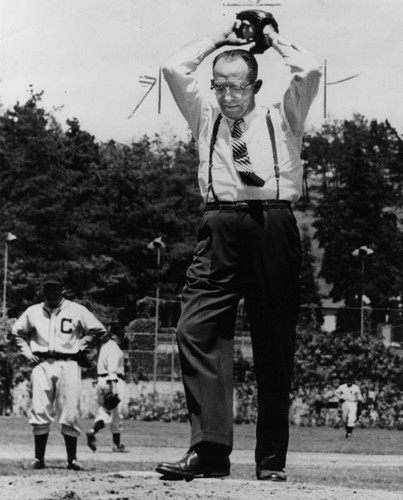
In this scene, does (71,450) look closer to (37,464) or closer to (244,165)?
(37,464)

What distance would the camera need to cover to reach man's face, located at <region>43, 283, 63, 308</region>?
1250 centimetres

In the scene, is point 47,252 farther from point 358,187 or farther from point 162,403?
point 162,403

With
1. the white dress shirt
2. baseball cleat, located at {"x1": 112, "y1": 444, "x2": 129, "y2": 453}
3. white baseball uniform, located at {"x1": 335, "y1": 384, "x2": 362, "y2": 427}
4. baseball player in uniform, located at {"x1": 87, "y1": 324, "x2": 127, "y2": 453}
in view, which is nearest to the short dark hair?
the white dress shirt

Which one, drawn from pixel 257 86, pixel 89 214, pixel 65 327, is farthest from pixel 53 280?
pixel 89 214

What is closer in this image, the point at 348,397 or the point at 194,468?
the point at 194,468

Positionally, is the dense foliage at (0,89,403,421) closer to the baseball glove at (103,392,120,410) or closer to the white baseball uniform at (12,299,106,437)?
the baseball glove at (103,392,120,410)

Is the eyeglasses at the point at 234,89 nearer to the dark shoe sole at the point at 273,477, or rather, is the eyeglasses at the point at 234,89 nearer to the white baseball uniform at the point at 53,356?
the dark shoe sole at the point at 273,477

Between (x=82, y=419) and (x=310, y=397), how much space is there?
5.53 metres

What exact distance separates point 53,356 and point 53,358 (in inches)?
1.1

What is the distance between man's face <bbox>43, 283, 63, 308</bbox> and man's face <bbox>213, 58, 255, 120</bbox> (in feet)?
22.1

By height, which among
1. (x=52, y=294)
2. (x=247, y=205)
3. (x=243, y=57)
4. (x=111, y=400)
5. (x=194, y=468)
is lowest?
(x=194, y=468)

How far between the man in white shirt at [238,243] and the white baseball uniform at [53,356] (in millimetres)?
6301

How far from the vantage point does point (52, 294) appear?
492 inches

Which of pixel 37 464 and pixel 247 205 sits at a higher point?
pixel 247 205
